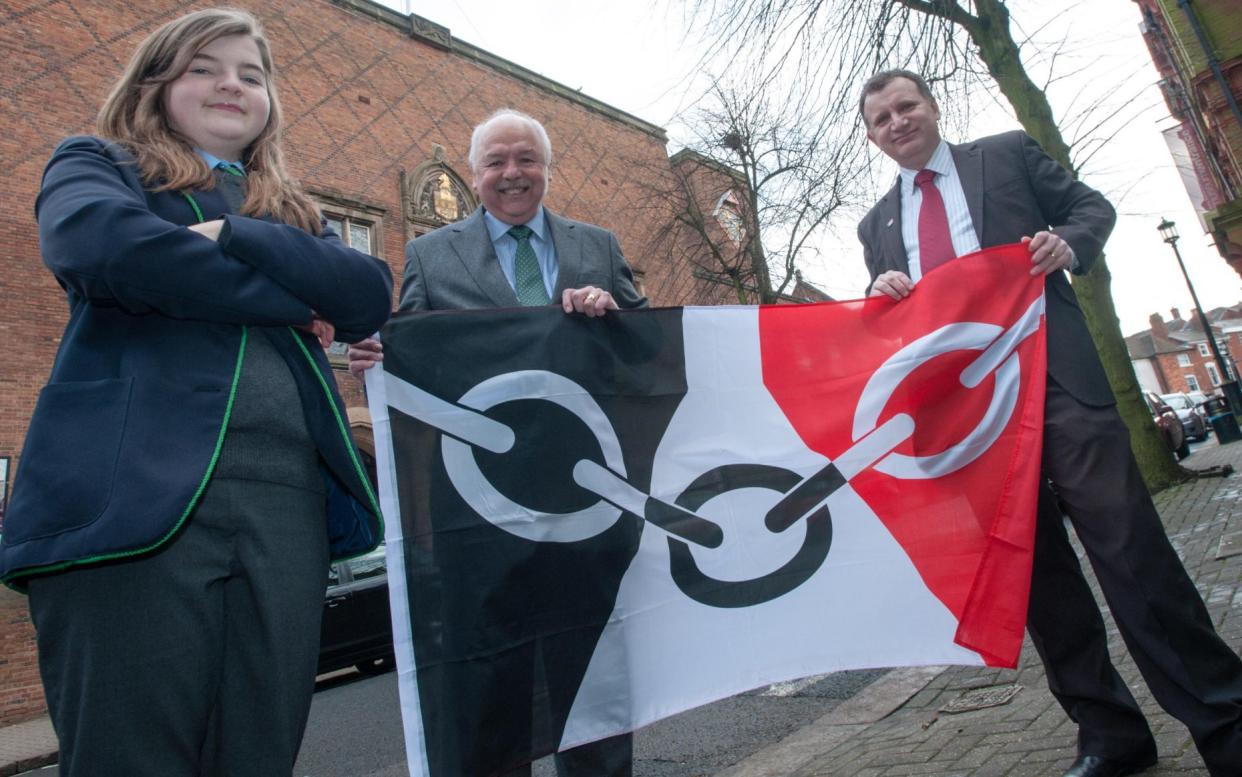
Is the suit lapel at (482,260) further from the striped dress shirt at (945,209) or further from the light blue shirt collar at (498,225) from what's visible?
the striped dress shirt at (945,209)

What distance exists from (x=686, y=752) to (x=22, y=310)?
462 inches

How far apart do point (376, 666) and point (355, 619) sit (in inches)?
48.8

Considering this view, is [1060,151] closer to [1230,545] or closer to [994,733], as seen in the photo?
[1230,545]

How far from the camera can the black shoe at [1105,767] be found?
2340mm

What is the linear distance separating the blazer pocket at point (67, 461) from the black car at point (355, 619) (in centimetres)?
803

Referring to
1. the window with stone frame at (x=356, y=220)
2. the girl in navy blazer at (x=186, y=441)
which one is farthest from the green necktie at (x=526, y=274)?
the window with stone frame at (x=356, y=220)

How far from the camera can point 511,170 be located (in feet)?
8.81

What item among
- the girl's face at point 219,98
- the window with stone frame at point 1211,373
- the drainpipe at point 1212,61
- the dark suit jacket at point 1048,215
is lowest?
the dark suit jacket at point 1048,215

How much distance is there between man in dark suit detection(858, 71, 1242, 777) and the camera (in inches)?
87.3

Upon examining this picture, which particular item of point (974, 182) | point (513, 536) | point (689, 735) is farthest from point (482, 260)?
point (689, 735)

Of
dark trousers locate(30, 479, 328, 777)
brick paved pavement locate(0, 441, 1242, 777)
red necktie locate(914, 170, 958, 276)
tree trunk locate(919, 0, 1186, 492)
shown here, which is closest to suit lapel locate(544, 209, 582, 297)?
red necktie locate(914, 170, 958, 276)

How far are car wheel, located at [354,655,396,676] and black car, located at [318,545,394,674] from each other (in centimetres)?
19

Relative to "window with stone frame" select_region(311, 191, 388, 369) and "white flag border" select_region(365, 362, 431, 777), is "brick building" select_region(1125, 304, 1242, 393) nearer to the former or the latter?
"window with stone frame" select_region(311, 191, 388, 369)

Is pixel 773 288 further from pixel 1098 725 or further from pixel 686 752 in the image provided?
pixel 1098 725
